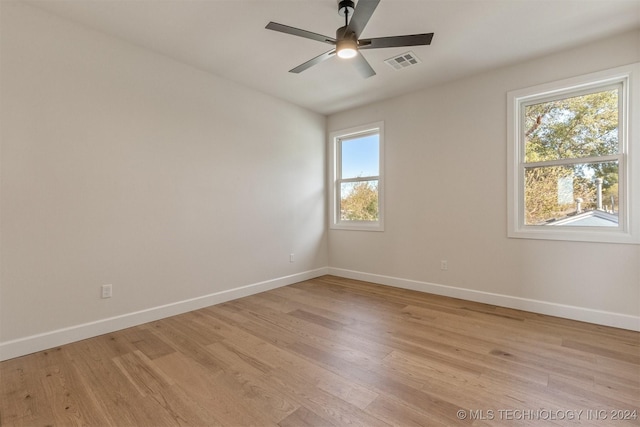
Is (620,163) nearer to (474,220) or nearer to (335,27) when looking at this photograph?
(474,220)

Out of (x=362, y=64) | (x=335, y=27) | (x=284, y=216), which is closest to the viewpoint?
(x=362, y=64)

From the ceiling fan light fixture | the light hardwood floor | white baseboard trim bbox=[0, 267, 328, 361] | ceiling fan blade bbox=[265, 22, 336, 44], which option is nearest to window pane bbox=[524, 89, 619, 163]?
the light hardwood floor

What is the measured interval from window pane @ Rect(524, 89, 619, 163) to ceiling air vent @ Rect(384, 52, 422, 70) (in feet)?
4.60

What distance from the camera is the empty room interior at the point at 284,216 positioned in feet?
6.11

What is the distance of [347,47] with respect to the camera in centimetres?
217

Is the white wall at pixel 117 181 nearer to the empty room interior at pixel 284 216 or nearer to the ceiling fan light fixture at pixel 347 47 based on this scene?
the empty room interior at pixel 284 216

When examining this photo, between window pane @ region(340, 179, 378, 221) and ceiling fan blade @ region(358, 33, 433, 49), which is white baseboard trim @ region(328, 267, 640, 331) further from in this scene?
ceiling fan blade @ region(358, 33, 433, 49)

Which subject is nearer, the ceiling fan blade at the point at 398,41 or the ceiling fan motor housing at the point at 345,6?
the ceiling fan blade at the point at 398,41

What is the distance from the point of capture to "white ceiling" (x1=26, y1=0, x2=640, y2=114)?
2332mm

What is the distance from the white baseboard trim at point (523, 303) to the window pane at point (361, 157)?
5.39 feet

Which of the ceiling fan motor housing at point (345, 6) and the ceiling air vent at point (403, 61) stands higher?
the ceiling air vent at point (403, 61)

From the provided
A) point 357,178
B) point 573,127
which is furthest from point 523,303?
point 357,178

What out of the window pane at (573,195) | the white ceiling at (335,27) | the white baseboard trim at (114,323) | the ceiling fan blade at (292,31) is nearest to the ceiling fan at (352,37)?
the ceiling fan blade at (292,31)

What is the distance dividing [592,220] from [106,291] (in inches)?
188
